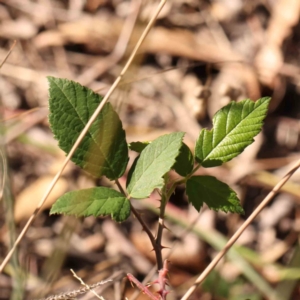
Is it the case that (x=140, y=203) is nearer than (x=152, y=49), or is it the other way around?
(x=140, y=203)

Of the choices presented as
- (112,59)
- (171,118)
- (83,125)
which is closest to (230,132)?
(83,125)

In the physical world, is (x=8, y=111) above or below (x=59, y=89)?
below

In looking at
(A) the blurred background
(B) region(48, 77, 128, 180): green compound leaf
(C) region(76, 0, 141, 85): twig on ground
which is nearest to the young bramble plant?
(B) region(48, 77, 128, 180): green compound leaf

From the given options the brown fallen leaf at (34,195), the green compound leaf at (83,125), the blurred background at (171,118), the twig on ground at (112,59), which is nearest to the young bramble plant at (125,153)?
the green compound leaf at (83,125)

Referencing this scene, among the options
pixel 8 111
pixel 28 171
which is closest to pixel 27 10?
pixel 8 111

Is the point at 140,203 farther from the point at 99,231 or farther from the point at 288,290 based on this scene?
the point at 288,290

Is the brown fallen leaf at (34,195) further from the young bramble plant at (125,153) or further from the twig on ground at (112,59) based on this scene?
the young bramble plant at (125,153)
